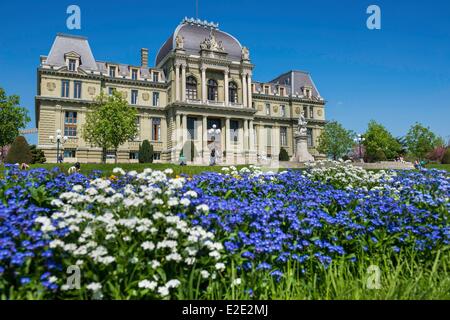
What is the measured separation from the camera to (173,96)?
5194 cm

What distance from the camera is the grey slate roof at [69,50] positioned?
156 ft

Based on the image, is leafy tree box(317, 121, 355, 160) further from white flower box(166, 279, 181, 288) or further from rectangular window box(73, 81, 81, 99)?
white flower box(166, 279, 181, 288)

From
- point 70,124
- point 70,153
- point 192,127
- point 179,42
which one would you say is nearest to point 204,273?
point 70,153

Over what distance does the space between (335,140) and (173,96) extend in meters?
31.0

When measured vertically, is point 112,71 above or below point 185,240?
above

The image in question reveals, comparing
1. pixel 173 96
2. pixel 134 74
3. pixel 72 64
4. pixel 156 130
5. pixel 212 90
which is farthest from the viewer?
pixel 212 90

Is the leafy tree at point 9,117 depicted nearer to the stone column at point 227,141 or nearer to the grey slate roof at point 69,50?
the grey slate roof at point 69,50

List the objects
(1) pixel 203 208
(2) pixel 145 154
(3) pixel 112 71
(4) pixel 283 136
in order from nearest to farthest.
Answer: (1) pixel 203 208 < (2) pixel 145 154 < (3) pixel 112 71 < (4) pixel 283 136

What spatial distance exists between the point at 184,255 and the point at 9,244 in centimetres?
203

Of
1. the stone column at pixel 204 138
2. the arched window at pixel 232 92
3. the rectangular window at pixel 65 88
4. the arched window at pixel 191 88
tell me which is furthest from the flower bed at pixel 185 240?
the arched window at pixel 232 92

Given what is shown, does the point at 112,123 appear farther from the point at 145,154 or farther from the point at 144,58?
the point at 144,58

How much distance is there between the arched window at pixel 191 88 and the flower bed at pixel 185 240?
48.2 m

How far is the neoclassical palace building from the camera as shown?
46.5m
